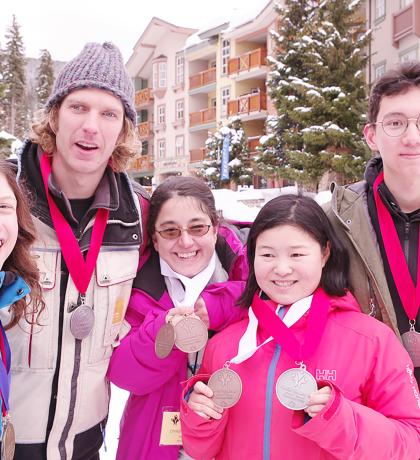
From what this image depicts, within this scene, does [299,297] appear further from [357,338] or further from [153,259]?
[153,259]

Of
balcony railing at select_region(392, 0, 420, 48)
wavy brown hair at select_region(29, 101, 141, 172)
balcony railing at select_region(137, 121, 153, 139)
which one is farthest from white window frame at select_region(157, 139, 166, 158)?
wavy brown hair at select_region(29, 101, 141, 172)

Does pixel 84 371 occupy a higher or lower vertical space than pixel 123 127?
lower

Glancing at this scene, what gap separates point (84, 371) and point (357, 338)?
123 cm

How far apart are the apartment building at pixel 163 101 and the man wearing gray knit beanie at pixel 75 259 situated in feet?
113

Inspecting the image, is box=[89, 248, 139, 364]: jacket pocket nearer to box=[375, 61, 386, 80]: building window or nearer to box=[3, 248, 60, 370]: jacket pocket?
box=[3, 248, 60, 370]: jacket pocket

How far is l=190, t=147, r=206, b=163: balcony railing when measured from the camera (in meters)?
35.4

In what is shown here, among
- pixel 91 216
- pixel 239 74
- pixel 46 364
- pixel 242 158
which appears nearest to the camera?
pixel 46 364

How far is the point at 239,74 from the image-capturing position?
100 ft

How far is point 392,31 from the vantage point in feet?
64.1

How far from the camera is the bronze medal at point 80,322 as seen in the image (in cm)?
233

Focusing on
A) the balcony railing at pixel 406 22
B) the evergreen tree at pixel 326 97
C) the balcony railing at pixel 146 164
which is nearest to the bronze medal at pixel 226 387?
the evergreen tree at pixel 326 97

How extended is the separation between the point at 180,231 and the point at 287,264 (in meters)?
0.62

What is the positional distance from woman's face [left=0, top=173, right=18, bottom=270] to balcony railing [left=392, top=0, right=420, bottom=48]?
18.2 m

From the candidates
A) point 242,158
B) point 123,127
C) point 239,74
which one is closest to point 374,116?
point 123,127
